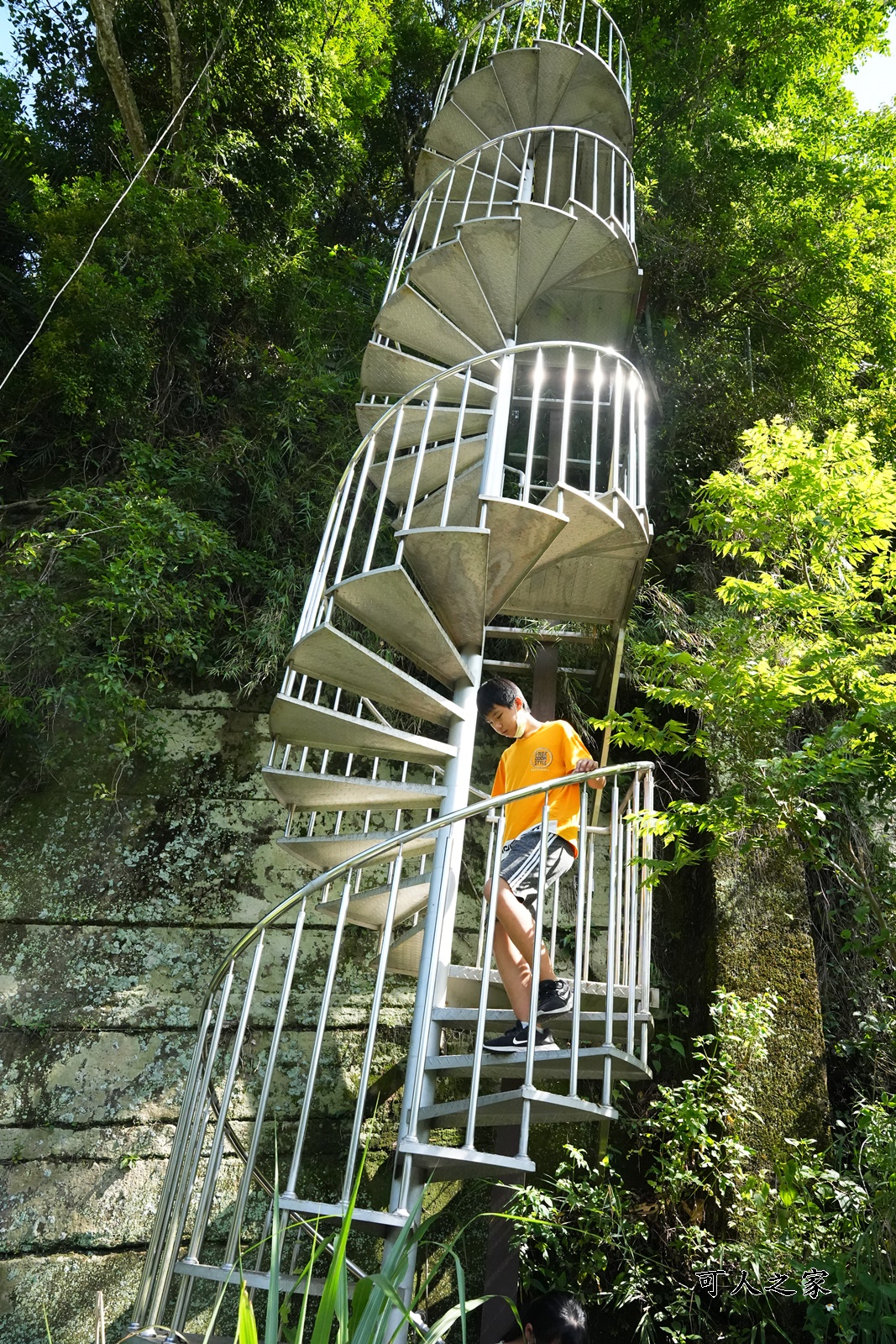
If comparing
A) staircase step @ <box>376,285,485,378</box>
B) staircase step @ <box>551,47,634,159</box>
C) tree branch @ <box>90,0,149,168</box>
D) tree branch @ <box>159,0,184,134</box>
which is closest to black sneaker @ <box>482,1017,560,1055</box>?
staircase step @ <box>376,285,485,378</box>

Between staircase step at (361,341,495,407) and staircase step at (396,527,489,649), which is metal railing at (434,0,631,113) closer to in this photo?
staircase step at (361,341,495,407)

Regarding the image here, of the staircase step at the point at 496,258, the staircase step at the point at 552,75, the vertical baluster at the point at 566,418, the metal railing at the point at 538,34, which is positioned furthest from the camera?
Answer: the metal railing at the point at 538,34

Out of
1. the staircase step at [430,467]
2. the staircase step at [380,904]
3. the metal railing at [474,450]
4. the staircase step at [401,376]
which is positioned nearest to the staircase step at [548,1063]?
the staircase step at [380,904]

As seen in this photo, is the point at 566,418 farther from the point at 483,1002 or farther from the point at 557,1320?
the point at 557,1320

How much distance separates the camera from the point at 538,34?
5.84 metres

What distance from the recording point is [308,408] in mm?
5141

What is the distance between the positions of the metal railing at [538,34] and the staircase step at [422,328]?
237 cm

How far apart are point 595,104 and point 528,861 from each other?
17.2 ft

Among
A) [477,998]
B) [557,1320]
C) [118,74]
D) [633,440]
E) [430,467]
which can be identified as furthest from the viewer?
[118,74]

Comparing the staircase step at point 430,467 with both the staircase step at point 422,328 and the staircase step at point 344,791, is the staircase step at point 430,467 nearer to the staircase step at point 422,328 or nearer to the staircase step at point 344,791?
the staircase step at point 422,328

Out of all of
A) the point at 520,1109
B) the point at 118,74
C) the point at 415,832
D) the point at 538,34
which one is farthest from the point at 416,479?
the point at 538,34

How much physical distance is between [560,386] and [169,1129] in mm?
4295

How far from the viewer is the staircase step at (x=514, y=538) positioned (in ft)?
10.5

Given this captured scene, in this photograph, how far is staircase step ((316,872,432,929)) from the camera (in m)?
3.00
